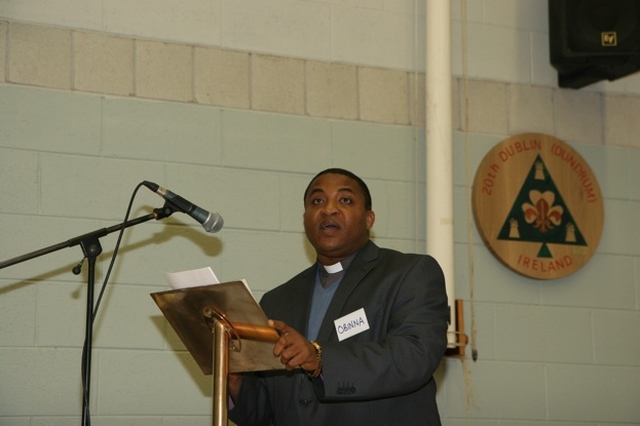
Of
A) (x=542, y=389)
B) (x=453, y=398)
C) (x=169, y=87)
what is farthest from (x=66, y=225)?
(x=542, y=389)

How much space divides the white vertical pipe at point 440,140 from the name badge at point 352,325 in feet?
5.20

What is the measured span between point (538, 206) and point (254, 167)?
1.43m

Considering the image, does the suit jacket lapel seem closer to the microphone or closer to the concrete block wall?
the microphone

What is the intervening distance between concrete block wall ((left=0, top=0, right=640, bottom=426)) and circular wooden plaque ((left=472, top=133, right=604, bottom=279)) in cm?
8

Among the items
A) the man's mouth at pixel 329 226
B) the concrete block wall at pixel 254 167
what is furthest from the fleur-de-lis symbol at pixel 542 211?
the man's mouth at pixel 329 226

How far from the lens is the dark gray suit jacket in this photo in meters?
2.94

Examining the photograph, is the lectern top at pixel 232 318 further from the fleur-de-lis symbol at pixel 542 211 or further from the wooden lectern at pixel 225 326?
the fleur-de-lis symbol at pixel 542 211

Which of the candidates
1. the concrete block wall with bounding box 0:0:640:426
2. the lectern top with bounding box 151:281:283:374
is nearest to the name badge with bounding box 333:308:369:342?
the lectern top with bounding box 151:281:283:374

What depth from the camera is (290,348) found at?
2.71 metres

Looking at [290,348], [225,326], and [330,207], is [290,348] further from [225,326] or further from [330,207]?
[330,207]

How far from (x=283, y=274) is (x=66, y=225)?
96 centimetres

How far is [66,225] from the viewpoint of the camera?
13.9 feet

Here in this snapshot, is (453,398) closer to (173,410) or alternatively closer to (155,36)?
(173,410)

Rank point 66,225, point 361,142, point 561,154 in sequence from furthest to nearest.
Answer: point 561,154 < point 361,142 < point 66,225
